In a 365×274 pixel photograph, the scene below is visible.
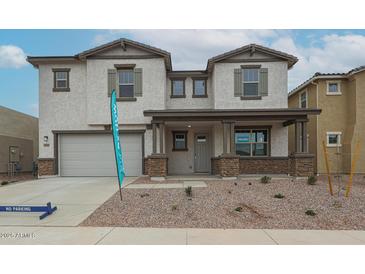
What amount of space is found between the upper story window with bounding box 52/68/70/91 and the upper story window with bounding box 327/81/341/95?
15.5m

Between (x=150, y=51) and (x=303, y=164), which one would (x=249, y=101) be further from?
(x=150, y=51)

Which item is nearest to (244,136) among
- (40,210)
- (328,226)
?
(328,226)

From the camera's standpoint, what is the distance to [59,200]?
26.7 ft

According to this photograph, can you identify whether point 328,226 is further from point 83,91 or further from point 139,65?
point 83,91

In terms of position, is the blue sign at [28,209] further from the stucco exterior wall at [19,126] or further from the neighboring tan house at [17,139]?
the stucco exterior wall at [19,126]

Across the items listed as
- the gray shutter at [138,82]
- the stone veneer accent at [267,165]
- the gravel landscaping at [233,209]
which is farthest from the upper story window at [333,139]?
the gray shutter at [138,82]

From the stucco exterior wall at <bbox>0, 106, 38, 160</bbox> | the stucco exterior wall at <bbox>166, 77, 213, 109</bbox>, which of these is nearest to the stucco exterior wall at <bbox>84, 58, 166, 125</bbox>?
the stucco exterior wall at <bbox>166, 77, 213, 109</bbox>

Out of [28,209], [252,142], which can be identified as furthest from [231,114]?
[28,209]

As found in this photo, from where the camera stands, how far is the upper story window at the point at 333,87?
50.4ft

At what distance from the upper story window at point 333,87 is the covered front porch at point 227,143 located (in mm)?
A: 4189

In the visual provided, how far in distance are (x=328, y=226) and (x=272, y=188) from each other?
409 centimetres

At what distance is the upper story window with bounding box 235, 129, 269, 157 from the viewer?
14039 millimetres

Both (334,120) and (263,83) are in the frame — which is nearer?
(263,83)

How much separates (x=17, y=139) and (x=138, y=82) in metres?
11.3
